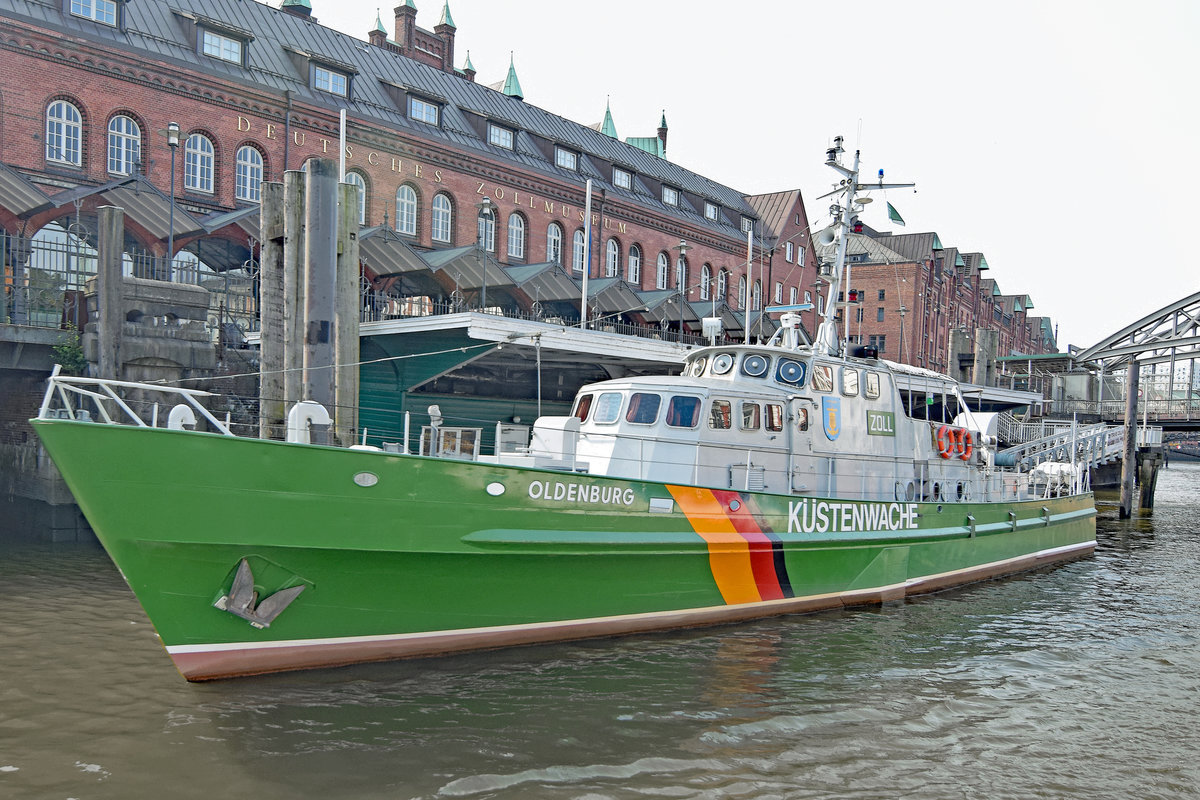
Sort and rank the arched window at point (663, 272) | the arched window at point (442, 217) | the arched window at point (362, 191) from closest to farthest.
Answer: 1. the arched window at point (362, 191)
2. the arched window at point (442, 217)
3. the arched window at point (663, 272)

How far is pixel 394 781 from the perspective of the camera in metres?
6.71

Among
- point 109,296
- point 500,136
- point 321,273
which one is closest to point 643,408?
point 321,273

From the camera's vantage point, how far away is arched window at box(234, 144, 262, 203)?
27.2 metres

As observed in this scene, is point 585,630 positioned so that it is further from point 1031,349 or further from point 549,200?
point 1031,349

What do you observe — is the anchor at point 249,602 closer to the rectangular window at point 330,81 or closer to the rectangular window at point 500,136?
the rectangular window at point 330,81

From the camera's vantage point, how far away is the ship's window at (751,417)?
12201mm

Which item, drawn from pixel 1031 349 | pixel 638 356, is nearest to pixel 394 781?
pixel 638 356

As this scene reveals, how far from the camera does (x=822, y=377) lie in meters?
13.1

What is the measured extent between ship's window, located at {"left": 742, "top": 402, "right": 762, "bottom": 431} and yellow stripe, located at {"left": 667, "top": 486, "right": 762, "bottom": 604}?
63.7 inches

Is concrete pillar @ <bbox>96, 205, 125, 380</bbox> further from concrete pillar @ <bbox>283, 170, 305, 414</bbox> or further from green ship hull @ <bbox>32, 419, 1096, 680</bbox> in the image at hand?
green ship hull @ <bbox>32, 419, 1096, 680</bbox>

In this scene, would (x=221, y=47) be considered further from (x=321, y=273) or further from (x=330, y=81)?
(x=321, y=273)

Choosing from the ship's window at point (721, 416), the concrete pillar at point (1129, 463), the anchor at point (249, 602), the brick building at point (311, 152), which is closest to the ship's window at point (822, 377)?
the ship's window at point (721, 416)

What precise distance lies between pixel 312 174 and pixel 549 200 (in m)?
25.0

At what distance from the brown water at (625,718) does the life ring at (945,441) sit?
4.08 meters
